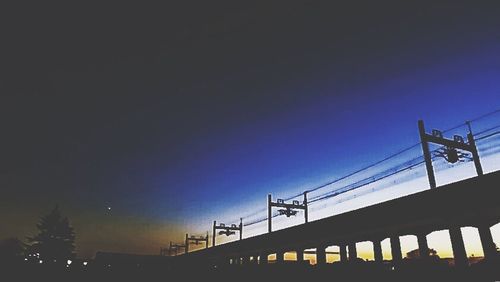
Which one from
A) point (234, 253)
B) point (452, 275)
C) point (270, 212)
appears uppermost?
point (270, 212)

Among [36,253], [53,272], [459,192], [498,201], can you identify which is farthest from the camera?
[36,253]

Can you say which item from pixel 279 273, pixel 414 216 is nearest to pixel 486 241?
pixel 414 216

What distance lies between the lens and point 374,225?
1945 centimetres

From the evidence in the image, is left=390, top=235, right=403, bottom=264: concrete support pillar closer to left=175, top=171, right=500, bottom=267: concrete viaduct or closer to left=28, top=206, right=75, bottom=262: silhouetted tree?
left=175, top=171, right=500, bottom=267: concrete viaduct

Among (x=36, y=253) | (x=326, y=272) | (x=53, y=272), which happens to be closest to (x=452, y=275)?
(x=326, y=272)

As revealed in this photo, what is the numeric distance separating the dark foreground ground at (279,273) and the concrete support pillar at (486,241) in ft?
9.12

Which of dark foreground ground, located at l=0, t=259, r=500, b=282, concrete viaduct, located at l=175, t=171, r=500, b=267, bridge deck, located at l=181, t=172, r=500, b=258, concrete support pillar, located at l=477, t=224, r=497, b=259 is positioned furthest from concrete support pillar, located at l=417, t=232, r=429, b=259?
dark foreground ground, located at l=0, t=259, r=500, b=282

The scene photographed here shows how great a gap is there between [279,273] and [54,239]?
2000 inches

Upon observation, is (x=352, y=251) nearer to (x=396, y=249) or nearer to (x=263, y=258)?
(x=396, y=249)

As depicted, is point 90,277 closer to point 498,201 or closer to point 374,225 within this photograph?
point 374,225

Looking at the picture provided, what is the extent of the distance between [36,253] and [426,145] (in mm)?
54312

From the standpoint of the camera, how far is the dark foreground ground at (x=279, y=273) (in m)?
11.9

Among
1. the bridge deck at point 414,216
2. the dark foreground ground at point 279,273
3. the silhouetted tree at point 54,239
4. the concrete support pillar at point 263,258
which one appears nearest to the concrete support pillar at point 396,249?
the bridge deck at point 414,216

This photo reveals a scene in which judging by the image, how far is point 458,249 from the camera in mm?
16906
